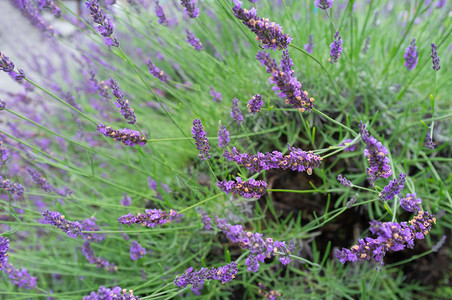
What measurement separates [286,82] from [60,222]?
32.6 inches

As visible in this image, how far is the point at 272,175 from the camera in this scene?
185 cm

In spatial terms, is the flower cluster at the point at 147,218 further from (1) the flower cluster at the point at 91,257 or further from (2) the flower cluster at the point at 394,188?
(2) the flower cluster at the point at 394,188

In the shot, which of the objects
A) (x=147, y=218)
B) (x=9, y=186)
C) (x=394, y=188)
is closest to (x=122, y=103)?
(x=147, y=218)

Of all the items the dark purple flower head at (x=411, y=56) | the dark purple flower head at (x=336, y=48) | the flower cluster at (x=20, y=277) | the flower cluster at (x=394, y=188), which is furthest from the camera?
the flower cluster at (x=20, y=277)

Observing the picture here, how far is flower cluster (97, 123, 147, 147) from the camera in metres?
0.99

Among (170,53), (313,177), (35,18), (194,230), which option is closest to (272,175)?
(313,177)

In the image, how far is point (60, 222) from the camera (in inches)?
42.7

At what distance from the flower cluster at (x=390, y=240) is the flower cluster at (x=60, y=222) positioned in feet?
2.74

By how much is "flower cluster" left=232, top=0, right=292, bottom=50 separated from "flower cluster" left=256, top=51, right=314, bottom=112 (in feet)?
0.13

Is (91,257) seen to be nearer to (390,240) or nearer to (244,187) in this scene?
(244,187)

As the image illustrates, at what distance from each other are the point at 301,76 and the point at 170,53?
0.70 meters

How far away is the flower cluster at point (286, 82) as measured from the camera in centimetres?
83

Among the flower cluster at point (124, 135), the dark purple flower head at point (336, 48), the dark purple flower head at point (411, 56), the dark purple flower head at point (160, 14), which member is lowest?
the flower cluster at point (124, 135)

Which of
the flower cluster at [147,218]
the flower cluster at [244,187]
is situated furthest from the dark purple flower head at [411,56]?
the flower cluster at [147,218]
